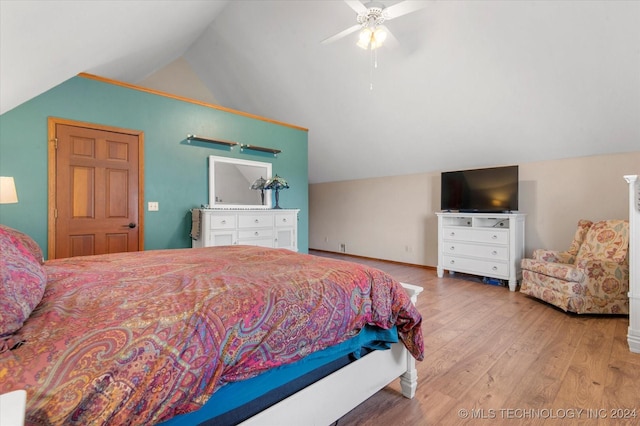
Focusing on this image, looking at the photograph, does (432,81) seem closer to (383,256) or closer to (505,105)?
(505,105)

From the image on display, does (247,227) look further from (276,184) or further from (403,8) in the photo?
(403,8)

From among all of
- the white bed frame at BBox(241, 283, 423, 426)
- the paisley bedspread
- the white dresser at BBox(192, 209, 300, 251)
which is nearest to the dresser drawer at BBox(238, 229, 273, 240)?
the white dresser at BBox(192, 209, 300, 251)

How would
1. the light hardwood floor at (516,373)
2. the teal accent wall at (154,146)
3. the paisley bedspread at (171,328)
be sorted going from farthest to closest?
the teal accent wall at (154,146), the light hardwood floor at (516,373), the paisley bedspread at (171,328)

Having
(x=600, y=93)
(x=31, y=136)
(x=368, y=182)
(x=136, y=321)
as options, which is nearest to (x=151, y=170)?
(x=31, y=136)

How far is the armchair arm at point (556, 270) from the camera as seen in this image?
119 inches

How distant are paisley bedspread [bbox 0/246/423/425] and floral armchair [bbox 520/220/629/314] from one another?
7.99 ft

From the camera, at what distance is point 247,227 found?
3.91 metres

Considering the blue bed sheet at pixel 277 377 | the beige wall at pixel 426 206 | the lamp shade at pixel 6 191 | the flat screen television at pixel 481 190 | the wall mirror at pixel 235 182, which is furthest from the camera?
the flat screen television at pixel 481 190

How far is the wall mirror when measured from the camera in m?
4.02

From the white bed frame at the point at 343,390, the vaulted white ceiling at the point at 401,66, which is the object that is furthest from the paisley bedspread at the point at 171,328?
the vaulted white ceiling at the point at 401,66

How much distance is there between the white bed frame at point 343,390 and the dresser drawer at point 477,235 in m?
2.96

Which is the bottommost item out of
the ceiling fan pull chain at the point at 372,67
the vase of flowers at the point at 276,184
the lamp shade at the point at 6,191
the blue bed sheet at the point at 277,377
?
the blue bed sheet at the point at 277,377

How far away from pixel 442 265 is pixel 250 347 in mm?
4316

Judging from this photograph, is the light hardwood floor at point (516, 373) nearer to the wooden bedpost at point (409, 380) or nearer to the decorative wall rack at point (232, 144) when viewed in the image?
the wooden bedpost at point (409, 380)
